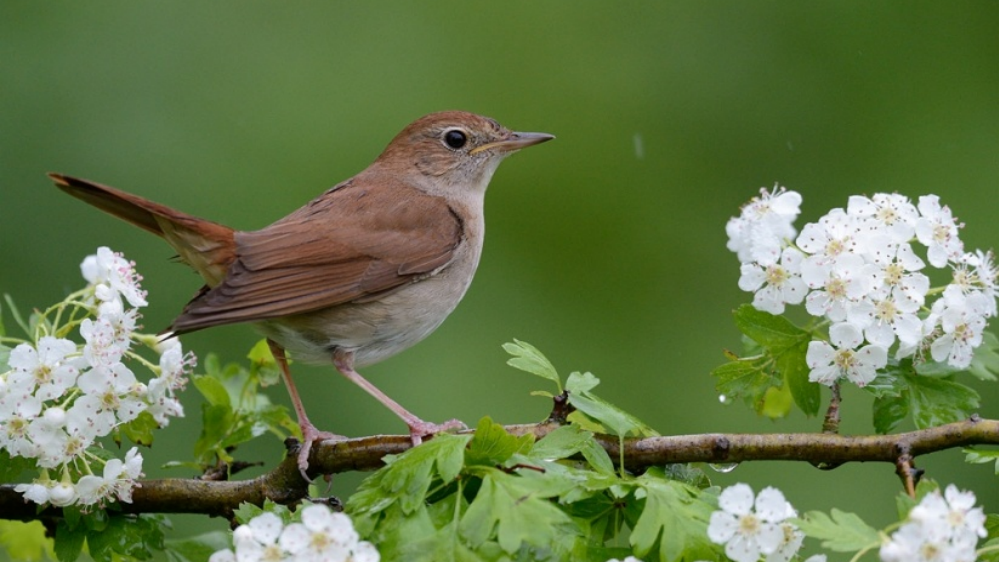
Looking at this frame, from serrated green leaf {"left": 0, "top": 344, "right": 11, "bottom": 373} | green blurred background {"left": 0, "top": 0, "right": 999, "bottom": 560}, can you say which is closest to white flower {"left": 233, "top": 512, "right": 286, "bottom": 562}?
serrated green leaf {"left": 0, "top": 344, "right": 11, "bottom": 373}

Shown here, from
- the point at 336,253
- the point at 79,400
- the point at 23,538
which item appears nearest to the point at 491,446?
the point at 79,400

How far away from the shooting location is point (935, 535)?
2359 millimetres

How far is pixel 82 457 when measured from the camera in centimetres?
313

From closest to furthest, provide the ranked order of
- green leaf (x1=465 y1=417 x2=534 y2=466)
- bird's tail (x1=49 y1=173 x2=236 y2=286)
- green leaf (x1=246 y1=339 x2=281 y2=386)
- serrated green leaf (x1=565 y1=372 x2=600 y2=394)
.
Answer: green leaf (x1=465 y1=417 x2=534 y2=466)
serrated green leaf (x1=565 y1=372 x2=600 y2=394)
green leaf (x1=246 y1=339 x2=281 y2=386)
bird's tail (x1=49 y1=173 x2=236 y2=286)

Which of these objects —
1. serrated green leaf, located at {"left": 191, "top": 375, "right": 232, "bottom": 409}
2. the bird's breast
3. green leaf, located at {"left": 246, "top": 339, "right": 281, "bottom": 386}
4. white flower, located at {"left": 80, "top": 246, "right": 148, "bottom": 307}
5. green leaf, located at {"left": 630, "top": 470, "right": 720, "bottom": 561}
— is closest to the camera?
green leaf, located at {"left": 630, "top": 470, "right": 720, "bottom": 561}

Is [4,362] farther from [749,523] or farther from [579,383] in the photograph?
[749,523]

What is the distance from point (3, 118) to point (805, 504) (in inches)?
202

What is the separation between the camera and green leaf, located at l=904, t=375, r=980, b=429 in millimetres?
3109

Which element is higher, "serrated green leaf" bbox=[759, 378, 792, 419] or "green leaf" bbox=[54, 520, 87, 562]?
"serrated green leaf" bbox=[759, 378, 792, 419]

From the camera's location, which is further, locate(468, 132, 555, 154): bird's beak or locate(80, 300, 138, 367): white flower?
locate(468, 132, 555, 154): bird's beak

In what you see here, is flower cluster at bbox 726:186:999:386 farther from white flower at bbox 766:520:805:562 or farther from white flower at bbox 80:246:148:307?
white flower at bbox 80:246:148:307

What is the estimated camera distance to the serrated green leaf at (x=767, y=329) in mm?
3158

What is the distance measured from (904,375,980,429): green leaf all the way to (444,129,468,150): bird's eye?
9.00 feet

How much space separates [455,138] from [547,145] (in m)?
3.08
